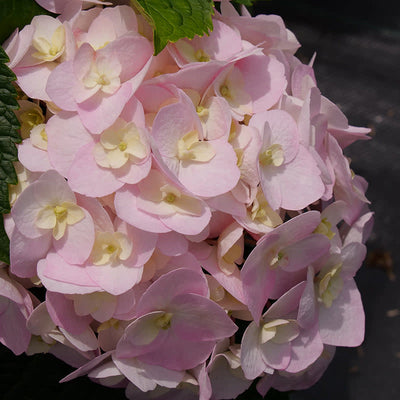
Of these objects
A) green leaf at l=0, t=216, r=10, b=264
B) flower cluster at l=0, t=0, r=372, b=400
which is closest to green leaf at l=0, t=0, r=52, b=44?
flower cluster at l=0, t=0, r=372, b=400

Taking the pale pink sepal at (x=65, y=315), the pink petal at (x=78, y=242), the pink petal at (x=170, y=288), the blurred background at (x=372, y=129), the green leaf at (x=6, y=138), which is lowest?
the blurred background at (x=372, y=129)

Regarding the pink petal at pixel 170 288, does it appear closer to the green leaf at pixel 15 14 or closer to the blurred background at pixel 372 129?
the green leaf at pixel 15 14

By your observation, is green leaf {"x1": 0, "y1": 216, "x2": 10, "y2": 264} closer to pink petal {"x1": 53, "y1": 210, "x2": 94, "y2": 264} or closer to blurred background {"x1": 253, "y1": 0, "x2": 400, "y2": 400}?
pink petal {"x1": 53, "y1": 210, "x2": 94, "y2": 264}

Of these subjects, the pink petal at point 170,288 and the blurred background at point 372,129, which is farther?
the blurred background at point 372,129

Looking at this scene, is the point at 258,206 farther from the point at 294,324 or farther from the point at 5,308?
the point at 5,308

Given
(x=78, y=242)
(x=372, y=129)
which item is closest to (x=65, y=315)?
(x=78, y=242)

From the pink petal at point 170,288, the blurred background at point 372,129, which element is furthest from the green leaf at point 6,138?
the blurred background at point 372,129
